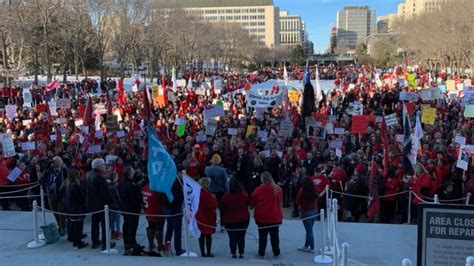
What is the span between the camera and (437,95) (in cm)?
2270

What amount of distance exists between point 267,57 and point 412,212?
119 m

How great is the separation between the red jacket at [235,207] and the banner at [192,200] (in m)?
0.48

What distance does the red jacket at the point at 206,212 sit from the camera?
8.60m

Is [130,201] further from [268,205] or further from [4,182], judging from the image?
[4,182]

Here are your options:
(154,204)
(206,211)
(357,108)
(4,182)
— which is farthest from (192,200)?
(357,108)

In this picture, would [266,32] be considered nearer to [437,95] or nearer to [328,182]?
[437,95]

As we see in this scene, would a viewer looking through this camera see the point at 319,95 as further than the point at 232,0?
No

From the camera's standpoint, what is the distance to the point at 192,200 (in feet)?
27.4

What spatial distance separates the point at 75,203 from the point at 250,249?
3.30 meters

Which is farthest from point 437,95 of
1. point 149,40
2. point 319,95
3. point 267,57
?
point 267,57

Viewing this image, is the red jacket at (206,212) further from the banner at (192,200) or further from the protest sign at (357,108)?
the protest sign at (357,108)

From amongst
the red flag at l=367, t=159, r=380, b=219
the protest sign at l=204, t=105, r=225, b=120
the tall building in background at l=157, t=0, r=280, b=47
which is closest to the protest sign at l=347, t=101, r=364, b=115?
the protest sign at l=204, t=105, r=225, b=120

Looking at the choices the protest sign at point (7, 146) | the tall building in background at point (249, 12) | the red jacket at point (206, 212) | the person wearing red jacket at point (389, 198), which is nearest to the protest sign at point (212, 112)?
the protest sign at point (7, 146)

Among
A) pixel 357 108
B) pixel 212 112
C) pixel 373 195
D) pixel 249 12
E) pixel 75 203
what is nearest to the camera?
pixel 75 203
